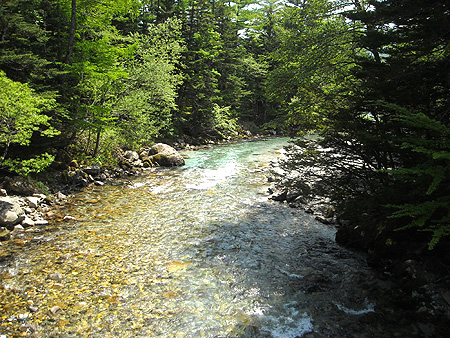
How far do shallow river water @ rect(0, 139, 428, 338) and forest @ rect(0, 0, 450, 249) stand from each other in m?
1.58

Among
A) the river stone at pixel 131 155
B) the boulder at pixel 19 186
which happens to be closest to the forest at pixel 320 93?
the boulder at pixel 19 186

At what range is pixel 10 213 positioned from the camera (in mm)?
7434

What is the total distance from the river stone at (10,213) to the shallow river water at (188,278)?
909mm

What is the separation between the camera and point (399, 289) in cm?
469

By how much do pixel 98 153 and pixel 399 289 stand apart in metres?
13.7

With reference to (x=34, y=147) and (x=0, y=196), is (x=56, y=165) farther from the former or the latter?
(x=0, y=196)

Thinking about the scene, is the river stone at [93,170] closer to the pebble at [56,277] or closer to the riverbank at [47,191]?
the riverbank at [47,191]

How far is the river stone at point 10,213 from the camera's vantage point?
7277 millimetres

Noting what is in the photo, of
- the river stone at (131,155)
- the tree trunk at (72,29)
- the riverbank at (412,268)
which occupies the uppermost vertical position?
the tree trunk at (72,29)

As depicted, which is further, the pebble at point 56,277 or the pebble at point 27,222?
the pebble at point 27,222

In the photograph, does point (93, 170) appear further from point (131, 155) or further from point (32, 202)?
point (32, 202)

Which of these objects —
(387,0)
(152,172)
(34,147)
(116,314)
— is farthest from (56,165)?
(387,0)

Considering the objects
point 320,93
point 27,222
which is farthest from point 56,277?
point 320,93

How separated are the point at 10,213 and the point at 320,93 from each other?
8.94 m
